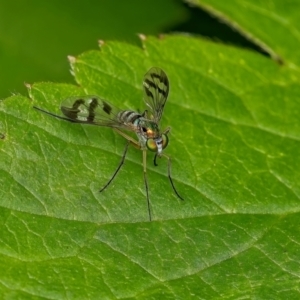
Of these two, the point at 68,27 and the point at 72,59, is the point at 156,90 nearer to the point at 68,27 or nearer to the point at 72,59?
the point at 72,59

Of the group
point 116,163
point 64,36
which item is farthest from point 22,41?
point 116,163

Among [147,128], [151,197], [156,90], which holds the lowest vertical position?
[151,197]

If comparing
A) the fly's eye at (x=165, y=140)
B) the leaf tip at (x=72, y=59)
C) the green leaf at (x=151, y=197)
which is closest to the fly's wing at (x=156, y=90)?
the green leaf at (x=151, y=197)

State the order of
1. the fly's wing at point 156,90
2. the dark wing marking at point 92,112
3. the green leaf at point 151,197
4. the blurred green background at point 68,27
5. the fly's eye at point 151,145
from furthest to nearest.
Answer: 1. the blurred green background at point 68,27
2. the fly's wing at point 156,90
3. the fly's eye at point 151,145
4. the dark wing marking at point 92,112
5. the green leaf at point 151,197

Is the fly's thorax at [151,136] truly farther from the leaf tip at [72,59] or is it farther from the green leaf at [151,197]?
the leaf tip at [72,59]

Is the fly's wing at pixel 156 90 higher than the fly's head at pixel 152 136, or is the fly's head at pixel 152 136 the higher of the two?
the fly's wing at pixel 156 90

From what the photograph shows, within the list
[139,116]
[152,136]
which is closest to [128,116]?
[139,116]

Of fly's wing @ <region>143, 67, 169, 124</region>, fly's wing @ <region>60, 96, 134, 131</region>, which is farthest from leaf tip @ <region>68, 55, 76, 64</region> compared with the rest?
fly's wing @ <region>143, 67, 169, 124</region>

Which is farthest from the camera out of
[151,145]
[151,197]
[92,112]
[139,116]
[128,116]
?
[139,116]

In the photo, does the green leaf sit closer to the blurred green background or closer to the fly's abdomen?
the fly's abdomen
